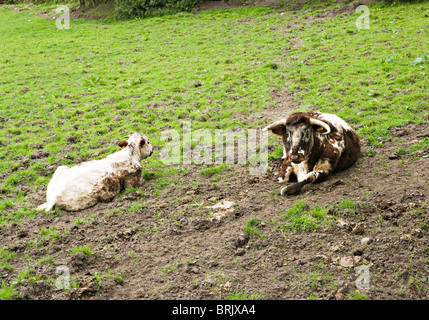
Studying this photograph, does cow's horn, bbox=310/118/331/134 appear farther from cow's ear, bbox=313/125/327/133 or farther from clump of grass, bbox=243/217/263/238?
clump of grass, bbox=243/217/263/238

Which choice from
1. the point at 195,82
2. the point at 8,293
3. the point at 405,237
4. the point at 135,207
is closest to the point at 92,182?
the point at 135,207

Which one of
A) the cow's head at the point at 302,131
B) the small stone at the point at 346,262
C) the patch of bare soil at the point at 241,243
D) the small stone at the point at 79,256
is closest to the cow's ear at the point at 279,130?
the cow's head at the point at 302,131

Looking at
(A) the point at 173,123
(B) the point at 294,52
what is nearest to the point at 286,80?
(B) the point at 294,52

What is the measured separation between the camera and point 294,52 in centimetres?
1812

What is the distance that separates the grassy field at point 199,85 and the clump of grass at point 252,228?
24mm

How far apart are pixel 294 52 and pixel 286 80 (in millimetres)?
3291

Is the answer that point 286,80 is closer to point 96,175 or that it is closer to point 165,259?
point 96,175

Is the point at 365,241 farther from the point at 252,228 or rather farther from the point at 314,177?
the point at 314,177

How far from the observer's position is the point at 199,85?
15898 mm

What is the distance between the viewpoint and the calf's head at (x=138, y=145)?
992 centimetres

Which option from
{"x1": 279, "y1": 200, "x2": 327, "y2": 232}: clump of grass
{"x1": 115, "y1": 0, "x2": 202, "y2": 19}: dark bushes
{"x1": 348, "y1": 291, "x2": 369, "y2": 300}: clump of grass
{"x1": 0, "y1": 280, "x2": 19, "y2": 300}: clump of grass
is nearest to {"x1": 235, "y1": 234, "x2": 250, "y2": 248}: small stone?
{"x1": 279, "y1": 200, "x2": 327, "y2": 232}: clump of grass

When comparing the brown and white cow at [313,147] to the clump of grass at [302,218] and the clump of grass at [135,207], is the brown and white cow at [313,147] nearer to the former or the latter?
the clump of grass at [302,218]

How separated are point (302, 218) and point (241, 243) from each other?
1086 millimetres

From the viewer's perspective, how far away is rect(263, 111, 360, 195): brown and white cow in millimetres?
8422
